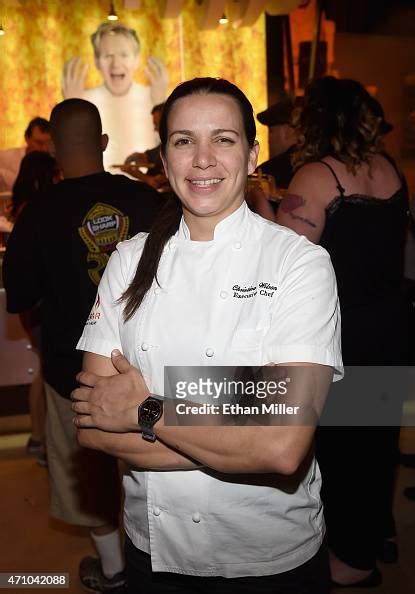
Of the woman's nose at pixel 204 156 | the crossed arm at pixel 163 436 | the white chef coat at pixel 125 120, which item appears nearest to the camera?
the crossed arm at pixel 163 436

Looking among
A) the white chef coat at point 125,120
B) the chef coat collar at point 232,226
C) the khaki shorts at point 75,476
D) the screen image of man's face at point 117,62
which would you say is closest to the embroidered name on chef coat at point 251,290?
the chef coat collar at point 232,226

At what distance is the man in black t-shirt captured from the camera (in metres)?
2.04

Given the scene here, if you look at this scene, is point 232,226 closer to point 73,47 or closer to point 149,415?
point 149,415

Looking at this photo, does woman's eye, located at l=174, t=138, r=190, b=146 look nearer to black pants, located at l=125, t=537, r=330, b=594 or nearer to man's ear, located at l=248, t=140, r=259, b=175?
man's ear, located at l=248, t=140, r=259, b=175

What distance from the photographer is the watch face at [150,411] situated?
46.5 inches

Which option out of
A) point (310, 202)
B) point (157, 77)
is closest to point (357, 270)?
point (310, 202)

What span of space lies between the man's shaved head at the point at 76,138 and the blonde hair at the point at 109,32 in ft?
17.5

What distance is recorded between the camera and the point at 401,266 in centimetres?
206

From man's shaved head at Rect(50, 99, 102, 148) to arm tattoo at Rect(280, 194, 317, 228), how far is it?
0.66 metres

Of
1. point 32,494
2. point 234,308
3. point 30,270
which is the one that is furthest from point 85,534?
point 234,308

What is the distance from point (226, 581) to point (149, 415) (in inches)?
14.6

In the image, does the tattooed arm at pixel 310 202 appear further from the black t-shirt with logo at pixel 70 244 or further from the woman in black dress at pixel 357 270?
the black t-shirt with logo at pixel 70 244

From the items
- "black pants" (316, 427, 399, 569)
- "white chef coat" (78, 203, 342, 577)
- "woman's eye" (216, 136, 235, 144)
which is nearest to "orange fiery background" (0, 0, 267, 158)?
"black pants" (316, 427, 399, 569)

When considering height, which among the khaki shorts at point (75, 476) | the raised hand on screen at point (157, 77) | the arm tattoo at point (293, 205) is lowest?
the khaki shorts at point (75, 476)
